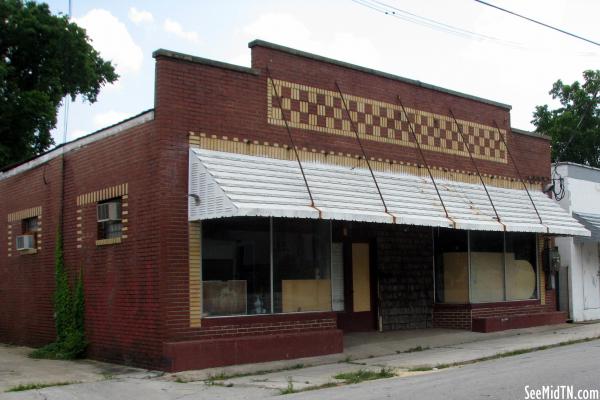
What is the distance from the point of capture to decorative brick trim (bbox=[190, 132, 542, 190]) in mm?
12992

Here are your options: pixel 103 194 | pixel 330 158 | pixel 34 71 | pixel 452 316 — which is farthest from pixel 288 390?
pixel 34 71

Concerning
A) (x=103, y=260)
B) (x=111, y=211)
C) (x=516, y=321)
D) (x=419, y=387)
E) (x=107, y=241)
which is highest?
(x=111, y=211)

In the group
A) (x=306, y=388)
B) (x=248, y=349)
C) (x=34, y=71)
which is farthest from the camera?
(x=34, y=71)

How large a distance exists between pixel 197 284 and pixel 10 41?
20.5 meters

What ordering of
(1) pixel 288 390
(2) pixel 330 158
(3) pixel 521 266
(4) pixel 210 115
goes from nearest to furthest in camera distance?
1. (1) pixel 288 390
2. (4) pixel 210 115
3. (2) pixel 330 158
4. (3) pixel 521 266

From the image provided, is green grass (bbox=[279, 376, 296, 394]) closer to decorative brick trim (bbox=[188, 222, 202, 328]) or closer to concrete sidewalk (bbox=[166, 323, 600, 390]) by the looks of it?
concrete sidewalk (bbox=[166, 323, 600, 390])

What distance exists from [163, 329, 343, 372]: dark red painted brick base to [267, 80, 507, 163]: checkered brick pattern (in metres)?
4.20

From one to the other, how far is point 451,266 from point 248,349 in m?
7.45

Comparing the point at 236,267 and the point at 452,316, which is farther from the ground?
the point at 236,267

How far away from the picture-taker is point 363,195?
46.1 ft

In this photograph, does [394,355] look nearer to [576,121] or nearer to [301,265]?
[301,265]

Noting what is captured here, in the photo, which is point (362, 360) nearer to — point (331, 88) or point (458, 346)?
point (458, 346)

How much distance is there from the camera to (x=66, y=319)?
47.6ft

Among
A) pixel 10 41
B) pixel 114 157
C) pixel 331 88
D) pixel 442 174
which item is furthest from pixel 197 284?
pixel 10 41
